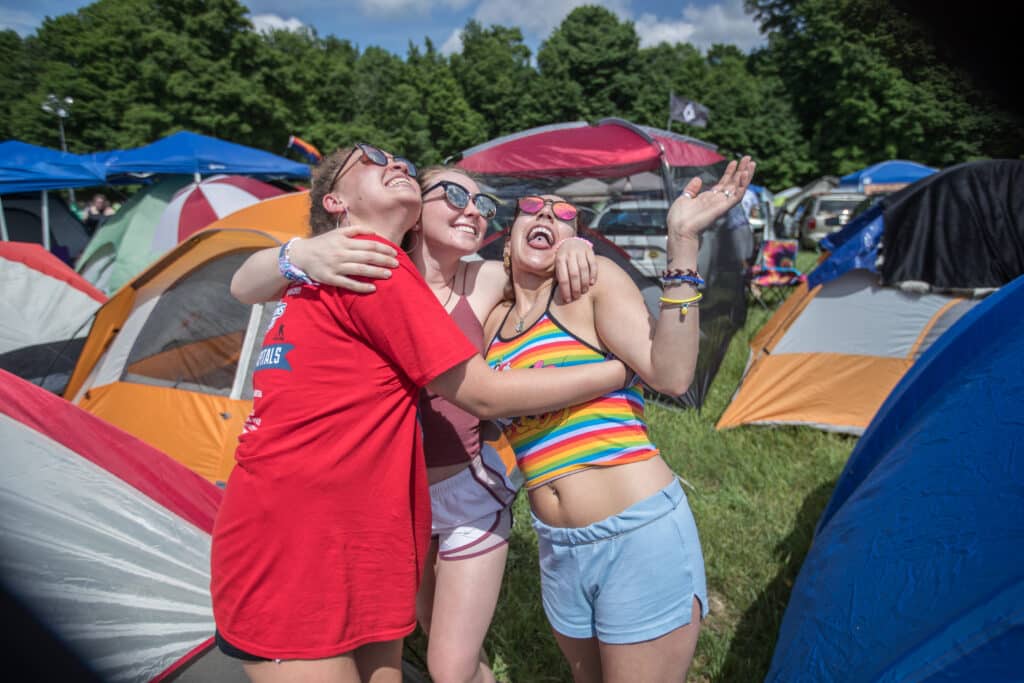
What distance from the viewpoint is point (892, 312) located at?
4523 millimetres

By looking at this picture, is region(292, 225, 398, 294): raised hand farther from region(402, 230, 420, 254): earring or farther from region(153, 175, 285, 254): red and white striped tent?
region(153, 175, 285, 254): red and white striped tent

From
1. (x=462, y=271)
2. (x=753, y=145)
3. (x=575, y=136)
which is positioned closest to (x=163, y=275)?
(x=462, y=271)

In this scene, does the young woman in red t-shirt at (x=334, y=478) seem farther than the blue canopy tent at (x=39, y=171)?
No

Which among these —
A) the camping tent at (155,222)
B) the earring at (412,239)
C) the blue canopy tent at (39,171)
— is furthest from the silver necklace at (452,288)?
the blue canopy tent at (39,171)

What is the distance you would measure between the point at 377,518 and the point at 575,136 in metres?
5.44

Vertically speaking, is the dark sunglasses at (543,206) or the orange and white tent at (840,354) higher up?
the dark sunglasses at (543,206)

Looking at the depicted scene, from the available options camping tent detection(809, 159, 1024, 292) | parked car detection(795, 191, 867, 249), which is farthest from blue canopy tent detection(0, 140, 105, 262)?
parked car detection(795, 191, 867, 249)

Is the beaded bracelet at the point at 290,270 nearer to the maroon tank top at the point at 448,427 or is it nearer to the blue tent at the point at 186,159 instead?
the maroon tank top at the point at 448,427

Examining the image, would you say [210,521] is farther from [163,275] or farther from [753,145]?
[753,145]

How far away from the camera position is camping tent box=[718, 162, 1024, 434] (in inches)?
157

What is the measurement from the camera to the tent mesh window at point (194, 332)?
4160 mm

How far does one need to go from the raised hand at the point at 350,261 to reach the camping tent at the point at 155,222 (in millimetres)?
8763

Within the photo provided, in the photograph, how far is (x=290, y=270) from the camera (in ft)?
4.32

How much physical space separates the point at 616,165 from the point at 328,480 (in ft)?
16.2
